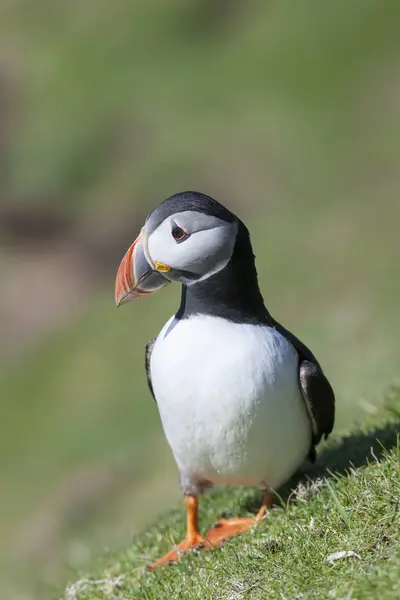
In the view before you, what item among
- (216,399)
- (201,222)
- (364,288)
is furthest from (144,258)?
(364,288)

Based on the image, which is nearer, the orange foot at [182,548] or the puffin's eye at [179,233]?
the puffin's eye at [179,233]

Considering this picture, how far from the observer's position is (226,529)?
6.00 m

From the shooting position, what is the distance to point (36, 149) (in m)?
29.9

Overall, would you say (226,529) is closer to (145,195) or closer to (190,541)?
→ (190,541)

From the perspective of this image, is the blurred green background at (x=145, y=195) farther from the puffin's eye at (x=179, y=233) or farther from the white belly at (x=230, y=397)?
the puffin's eye at (x=179, y=233)

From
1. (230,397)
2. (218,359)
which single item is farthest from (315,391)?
(218,359)

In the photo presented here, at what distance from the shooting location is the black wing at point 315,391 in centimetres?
573

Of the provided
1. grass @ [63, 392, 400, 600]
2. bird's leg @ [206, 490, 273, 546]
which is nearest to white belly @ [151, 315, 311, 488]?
bird's leg @ [206, 490, 273, 546]

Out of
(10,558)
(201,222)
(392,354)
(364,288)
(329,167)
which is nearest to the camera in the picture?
(201,222)

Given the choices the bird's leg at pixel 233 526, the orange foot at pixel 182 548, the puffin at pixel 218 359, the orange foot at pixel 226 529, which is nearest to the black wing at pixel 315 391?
the puffin at pixel 218 359

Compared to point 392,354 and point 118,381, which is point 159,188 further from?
point 392,354

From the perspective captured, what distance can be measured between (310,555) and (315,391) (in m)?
1.35

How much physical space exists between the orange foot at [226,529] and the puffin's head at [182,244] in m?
1.45

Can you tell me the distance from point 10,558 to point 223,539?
28.3 feet
